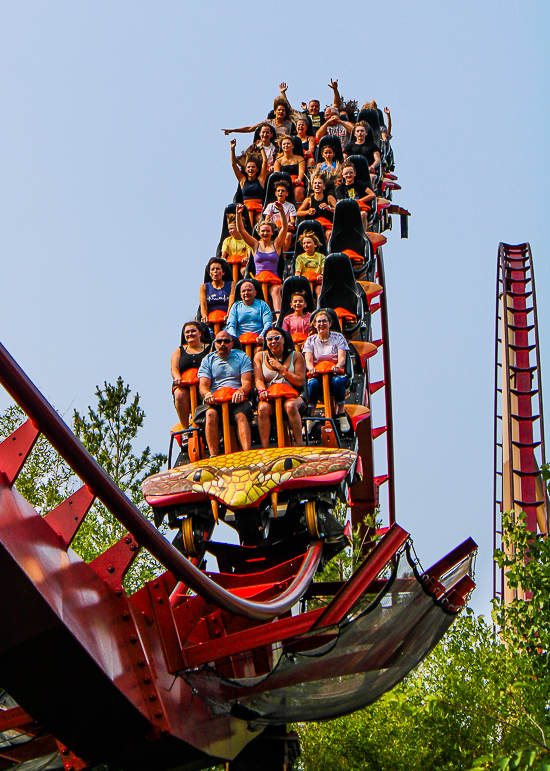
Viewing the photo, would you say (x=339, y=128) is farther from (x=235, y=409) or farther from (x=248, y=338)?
(x=235, y=409)

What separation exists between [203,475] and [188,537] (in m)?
0.44

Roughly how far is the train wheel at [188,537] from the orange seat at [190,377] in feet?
4.26

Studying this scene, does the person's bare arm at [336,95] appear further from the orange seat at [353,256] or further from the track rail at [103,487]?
the track rail at [103,487]

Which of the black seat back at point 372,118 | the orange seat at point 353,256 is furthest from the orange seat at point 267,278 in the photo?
the black seat back at point 372,118

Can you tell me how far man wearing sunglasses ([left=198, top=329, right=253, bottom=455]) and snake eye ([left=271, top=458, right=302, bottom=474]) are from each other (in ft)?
1.75

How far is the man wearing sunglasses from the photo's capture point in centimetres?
694

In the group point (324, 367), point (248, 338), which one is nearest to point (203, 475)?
point (324, 367)

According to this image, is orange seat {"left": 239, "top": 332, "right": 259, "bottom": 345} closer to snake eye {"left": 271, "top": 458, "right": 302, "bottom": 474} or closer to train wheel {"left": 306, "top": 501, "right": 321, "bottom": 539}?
snake eye {"left": 271, "top": 458, "right": 302, "bottom": 474}

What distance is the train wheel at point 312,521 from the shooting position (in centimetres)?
625

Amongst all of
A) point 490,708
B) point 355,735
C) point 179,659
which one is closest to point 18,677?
point 179,659

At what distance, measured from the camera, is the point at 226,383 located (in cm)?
711

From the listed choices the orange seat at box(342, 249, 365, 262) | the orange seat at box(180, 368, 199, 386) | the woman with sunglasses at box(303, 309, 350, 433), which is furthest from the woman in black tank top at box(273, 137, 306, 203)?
the orange seat at box(180, 368, 199, 386)

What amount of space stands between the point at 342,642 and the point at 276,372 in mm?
3048

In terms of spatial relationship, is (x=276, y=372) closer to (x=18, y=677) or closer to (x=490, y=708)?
(x=490, y=708)
